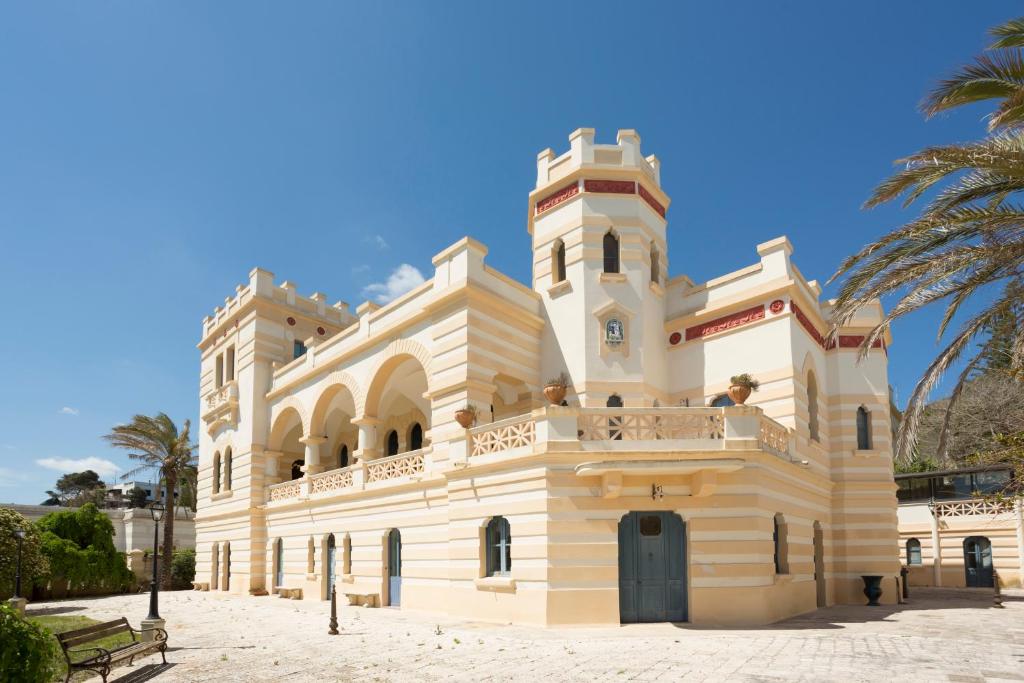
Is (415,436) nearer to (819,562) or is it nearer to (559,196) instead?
(559,196)

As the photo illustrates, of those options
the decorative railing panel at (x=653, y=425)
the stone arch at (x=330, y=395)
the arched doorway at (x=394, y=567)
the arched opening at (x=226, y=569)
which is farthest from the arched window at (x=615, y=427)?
the arched opening at (x=226, y=569)

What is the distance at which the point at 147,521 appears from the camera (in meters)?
35.6

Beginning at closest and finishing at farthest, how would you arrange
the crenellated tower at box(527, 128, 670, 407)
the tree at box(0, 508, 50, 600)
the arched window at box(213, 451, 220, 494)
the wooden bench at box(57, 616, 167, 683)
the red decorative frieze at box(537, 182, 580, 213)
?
the wooden bench at box(57, 616, 167, 683) < the crenellated tower at box(527, 128, 670, 407) < the tree at box(0, 508, 50, 600) < the red decorative frieze at box(537, 182, 580, 213) < the arched window at box(213, 451, 220, 494)

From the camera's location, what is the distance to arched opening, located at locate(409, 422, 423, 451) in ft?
83.5

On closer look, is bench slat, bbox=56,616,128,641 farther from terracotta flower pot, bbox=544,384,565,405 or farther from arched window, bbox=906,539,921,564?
arched window, bbox=906,539,921,564

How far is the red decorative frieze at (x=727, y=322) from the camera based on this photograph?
19.4 m

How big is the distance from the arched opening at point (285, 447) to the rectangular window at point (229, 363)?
418 cm

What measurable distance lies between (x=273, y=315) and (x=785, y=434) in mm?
20082

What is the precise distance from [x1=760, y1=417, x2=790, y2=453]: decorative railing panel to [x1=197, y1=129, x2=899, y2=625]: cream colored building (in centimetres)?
8

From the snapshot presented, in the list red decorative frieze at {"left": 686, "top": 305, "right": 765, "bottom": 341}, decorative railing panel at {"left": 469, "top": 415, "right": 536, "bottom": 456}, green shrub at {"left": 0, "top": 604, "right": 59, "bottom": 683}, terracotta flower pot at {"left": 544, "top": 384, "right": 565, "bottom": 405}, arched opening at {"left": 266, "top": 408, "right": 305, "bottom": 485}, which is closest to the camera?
green shrub at {"left": 0, "top": 604, "right": 59, "bottom": 683}

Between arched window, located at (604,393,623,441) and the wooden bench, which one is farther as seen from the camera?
arched window, located at (604,393,623,441)

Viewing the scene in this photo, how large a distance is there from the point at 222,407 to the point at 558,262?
16485 mm

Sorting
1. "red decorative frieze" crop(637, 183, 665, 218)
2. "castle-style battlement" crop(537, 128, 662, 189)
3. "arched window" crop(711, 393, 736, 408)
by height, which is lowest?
"arched window" crop(711, 393, 736, 408)

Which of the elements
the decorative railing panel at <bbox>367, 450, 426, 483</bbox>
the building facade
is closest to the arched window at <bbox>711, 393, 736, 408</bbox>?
the decorative railing panel at <bbox>367, 450, 426, 483</bbox>
